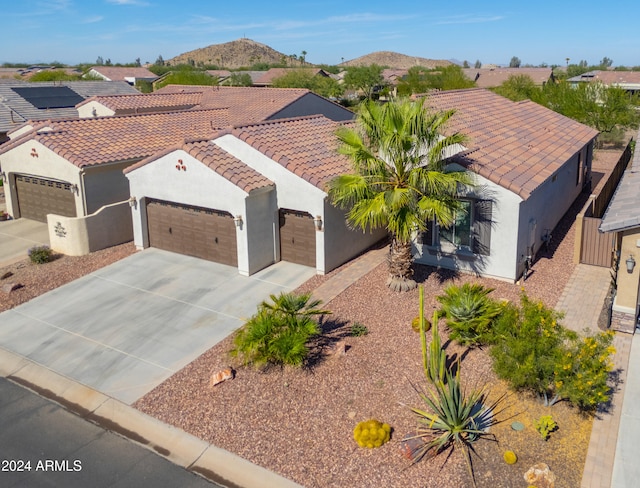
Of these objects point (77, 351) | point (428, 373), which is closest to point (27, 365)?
point (77, 351)

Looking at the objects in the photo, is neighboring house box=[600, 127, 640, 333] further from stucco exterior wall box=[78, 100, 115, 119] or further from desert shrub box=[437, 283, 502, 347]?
stucco exterior wall box=[78, 100, 115, 119]

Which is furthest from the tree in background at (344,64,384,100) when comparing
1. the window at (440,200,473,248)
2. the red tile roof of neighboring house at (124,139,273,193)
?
the window at (440,200,473,248)

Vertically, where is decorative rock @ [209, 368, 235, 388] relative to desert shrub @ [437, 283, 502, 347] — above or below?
below

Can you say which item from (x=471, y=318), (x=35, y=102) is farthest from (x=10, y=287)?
(x=35, y=102)

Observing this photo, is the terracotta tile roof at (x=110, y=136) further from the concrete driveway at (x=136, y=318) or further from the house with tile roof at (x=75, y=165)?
the concrete driveway at (x=136, y=318)

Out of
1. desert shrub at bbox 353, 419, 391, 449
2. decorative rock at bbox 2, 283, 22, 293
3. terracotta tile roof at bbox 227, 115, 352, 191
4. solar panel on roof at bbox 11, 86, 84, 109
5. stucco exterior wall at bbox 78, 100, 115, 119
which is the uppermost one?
solar panel on roof at bbox 11, 86, 84, 109

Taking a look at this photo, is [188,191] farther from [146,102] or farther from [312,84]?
[312,84]

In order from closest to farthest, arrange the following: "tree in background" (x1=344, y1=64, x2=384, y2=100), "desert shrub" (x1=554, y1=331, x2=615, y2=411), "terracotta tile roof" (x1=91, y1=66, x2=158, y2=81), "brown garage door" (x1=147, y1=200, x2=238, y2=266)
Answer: "desert shrub" (x1=554, y1=331, x2=615, y2=411)
"brown garage door" (x1=147, y1=200, x2=238, y2=266)
"tree in background" (x1=344, y1=64, x2=384, y2=100)
"terracotta tile roof" (x1=91, y1=66, x2=158, y2=81)

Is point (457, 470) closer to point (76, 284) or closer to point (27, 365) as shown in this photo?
point (27, 365)
